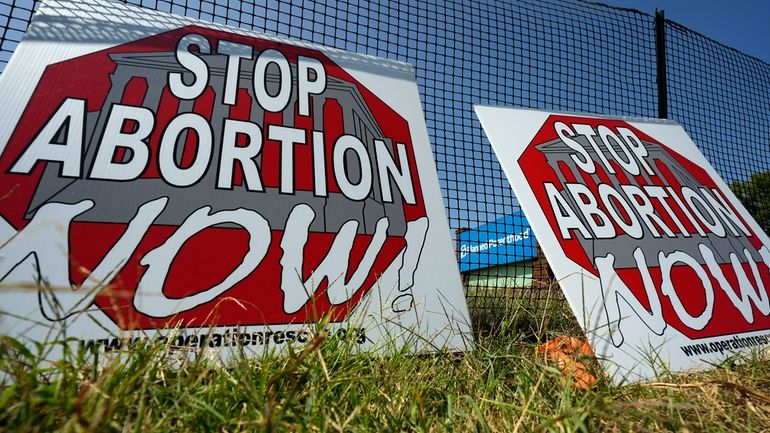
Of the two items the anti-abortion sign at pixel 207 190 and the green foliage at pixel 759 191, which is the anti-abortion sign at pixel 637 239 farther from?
the green foliage at pixel 759 191

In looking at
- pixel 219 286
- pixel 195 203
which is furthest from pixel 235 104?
pixel 219 286

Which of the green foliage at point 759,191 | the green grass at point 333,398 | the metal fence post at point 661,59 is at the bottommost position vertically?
the green grass at point 333,398

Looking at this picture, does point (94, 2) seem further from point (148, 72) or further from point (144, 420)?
point (144, 420)

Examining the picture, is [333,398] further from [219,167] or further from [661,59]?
[661,59]

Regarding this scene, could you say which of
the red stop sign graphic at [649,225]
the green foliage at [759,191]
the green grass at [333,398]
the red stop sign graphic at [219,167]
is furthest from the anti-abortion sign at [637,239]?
the green foliage at [759,191]

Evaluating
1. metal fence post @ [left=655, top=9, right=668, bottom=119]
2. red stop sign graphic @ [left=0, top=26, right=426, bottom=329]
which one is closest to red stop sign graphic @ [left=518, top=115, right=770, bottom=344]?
red stop sign graphic @ [left=0, top=26, right=426, bottom=329]

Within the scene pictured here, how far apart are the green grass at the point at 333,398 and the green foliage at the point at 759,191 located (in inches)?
144

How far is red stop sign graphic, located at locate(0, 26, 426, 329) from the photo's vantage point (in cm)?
120

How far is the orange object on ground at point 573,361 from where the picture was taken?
1.03m

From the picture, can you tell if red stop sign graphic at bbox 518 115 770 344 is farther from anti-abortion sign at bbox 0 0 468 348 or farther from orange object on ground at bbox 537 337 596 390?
anti-abortion sign at bbox 0 0 468 348

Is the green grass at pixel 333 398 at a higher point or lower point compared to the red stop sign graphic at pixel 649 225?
lower

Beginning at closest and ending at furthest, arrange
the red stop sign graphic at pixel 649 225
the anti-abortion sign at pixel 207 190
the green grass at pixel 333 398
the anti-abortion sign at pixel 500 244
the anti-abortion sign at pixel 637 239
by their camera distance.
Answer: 1. the green grass at pixel 333 398
2. the anti-abortion sign at pixel 207 190
3. the anti-abortion sign at pixel 637 239
4. the red stop sign graphic at pixel 649 225
5. the anti-abortion sign at pixel 500 244

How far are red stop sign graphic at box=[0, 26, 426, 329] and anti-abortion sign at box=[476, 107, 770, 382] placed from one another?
1.72ft

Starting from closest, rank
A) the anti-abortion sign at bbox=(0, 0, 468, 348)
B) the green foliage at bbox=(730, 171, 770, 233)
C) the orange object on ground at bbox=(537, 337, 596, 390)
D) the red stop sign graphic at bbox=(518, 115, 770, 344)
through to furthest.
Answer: the orange object on ground at bbox=(537, 337, 596, 390), the anti-abortion sign at bbox=(0, 0, 468, 348), the red stop sign graphic at bbox=(518, 115, 770, 344), the green foliage at bbox=(730, 171, 770, 233)
